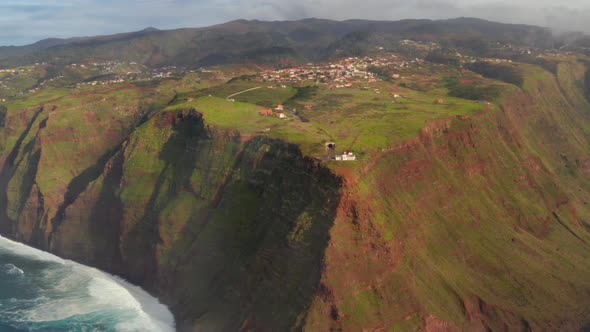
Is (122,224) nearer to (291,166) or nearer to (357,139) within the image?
(291,166)

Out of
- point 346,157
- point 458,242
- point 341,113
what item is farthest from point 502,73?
point 346,157

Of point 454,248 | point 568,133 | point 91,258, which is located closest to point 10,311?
point 91,258

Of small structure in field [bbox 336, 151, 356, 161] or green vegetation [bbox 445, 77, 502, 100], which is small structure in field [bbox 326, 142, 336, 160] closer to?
small structure in field [bbox 336, 151, 356, 161]

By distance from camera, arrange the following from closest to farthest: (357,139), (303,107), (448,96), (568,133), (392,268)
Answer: (392,268)
(357,139)
(303,107)
(448,96)
(568,133)

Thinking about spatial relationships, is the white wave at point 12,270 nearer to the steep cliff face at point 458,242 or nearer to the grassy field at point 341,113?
the grassy field at point 341,113

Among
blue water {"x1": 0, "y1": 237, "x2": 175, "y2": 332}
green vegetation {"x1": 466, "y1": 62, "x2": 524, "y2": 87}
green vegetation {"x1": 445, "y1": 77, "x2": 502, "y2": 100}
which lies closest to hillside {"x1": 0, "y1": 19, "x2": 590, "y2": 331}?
green vegetation {"x1": 445, "y1": 77, "x2": 502, "y2": 100}
